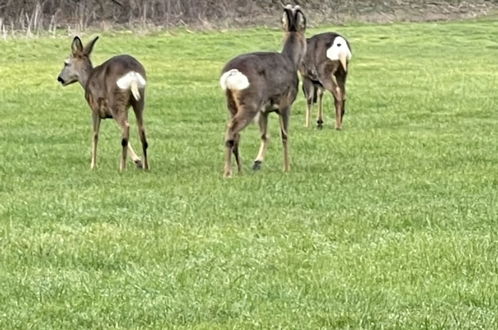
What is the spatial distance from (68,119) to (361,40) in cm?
2250

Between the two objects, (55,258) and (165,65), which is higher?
(55,258)

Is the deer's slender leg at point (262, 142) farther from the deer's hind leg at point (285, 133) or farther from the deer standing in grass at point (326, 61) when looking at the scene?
the deer standing in grass at point (326, 61)

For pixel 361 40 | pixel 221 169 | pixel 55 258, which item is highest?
pixel 55 258

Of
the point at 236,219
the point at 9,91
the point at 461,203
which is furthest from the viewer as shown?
the point at 9,91

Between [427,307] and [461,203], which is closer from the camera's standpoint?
[427,307]

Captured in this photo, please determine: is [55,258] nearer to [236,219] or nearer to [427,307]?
[236,219]

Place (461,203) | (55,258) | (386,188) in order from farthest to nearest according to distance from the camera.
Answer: (386,188) → (461,203) → (55,258)

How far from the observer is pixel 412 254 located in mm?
8070

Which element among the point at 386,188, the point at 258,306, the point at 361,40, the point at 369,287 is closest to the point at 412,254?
the point at 369,287

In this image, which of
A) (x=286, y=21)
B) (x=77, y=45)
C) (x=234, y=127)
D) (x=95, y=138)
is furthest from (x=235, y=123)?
(x=77, y=45)

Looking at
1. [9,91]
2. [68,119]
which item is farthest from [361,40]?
[68,119]

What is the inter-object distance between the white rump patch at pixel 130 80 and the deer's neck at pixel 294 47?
2056 millimetres

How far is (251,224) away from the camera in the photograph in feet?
30.8

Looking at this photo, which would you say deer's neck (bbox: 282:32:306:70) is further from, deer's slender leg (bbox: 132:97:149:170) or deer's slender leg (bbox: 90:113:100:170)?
deer's slender leg (bbox: 90:113:100:170)
